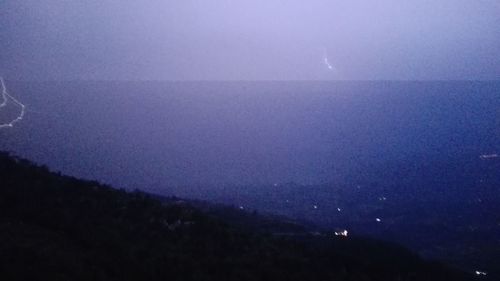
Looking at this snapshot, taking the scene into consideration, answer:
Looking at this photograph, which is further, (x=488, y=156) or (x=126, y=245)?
(x=488, y=156)

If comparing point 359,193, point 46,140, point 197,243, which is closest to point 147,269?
point 197,243

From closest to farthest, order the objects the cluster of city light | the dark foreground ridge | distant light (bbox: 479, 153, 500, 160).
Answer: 1. the dark foreground ridge
2. the cluster of city light
3. distant light (bbox: 479, 153, 500, 160)

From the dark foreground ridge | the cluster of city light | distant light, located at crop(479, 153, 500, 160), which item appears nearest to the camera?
the dark foreground ridge

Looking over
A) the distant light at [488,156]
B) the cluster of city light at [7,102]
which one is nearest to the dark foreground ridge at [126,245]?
the cluster of city light at [7,102]

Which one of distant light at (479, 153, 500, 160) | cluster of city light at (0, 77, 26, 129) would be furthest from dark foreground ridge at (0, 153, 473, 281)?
distant light at (479, 153, 500, 160)

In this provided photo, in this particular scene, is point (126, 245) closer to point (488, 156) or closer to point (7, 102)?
point (7, 102)

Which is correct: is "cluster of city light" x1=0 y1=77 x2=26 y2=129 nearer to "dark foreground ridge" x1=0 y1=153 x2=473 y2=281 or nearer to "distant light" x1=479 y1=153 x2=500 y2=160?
"dark foreground ridge" x1=0 y1=153 x2=473 y2=281

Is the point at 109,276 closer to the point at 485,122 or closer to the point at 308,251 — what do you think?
the point at 308,251

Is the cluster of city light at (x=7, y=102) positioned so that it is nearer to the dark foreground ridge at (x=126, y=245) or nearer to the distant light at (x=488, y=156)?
the dark foreground ridge at (x=126, y=245)

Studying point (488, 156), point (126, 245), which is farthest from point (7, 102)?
point (488, 156)
